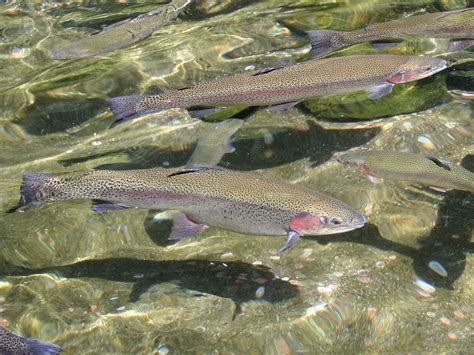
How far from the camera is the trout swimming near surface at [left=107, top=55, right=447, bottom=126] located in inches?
176

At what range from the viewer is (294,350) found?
3578 mm

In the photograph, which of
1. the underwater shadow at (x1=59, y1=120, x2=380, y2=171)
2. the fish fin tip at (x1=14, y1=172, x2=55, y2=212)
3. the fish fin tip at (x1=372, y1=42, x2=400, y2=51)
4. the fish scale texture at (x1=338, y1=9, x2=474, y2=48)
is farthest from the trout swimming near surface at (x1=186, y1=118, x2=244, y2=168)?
the fish fin tip at (x1=372, y1=42, x2=400, y2=51)

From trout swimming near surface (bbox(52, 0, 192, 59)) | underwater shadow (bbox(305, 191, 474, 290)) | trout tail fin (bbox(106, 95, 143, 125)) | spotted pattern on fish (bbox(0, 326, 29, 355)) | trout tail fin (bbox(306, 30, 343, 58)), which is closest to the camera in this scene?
spotted pattern on fish (bbox(0, 326, 29, 355))

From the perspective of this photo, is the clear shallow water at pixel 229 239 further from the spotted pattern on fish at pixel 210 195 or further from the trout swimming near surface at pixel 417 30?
the spotted pattern on fish at pixel 210 195

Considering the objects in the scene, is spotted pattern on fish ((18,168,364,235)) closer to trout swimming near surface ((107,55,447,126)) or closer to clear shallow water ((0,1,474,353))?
clear shallow water ((0,1,474,353))

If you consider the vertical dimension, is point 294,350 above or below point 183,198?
below

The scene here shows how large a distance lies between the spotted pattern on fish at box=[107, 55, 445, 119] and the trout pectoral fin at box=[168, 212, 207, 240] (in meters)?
1.06

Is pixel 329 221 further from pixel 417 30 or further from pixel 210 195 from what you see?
pixel 417 30

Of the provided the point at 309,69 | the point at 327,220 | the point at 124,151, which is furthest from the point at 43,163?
the point at 327,220

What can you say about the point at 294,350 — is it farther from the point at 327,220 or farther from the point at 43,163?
the point at 43,163

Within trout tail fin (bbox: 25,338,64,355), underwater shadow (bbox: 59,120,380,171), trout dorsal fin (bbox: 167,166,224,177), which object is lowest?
underwater shadow (bbox: 59,120,380,171)

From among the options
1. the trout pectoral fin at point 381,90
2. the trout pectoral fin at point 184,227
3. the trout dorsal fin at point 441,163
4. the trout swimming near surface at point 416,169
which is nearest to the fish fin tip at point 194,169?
the trout pectoral fin at point 184,227

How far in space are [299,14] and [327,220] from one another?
184 inches

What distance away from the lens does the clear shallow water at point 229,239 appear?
374 cm
